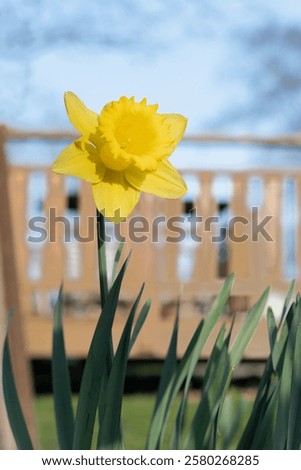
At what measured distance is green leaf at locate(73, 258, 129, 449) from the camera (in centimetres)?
42

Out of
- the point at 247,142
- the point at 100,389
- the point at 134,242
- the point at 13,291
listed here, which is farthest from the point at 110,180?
the point at 134,242

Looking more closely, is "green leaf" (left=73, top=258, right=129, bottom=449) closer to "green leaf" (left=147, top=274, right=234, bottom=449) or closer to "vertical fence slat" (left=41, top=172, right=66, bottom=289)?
"green leaf" (left=147, top=274, right=234, bottom=449)

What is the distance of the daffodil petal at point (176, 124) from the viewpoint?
46cm

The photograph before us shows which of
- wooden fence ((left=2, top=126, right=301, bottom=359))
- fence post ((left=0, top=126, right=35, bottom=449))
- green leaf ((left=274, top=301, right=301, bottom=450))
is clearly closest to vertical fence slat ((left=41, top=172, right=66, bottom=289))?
wooden fence ((left=2, top=126, right=301, bottom=359))

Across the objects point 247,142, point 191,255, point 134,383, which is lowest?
point 134,383

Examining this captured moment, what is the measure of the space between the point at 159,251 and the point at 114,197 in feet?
7.12

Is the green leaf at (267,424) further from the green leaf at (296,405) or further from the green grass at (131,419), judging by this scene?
the green grass at (131,419)

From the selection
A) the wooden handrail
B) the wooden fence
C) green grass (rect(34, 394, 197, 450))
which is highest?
the wooden handrail

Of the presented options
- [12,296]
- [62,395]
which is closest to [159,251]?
[12,296]

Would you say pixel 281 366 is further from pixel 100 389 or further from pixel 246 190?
pixel 246 190

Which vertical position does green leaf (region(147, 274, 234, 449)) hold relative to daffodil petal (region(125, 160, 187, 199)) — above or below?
below

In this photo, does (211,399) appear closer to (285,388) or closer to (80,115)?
(285,388)

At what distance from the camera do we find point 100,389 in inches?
17.8
